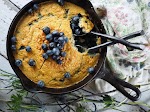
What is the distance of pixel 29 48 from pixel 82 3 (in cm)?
21

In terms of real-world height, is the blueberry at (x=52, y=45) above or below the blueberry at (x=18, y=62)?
above

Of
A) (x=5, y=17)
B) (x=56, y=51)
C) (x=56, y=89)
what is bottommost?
(x=56, y=89)

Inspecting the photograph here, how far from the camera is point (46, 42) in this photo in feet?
3.60

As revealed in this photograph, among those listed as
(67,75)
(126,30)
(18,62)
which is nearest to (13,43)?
(18,62)

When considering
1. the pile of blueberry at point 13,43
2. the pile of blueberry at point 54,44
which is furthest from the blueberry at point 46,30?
the pile of blueberry at point 13,43

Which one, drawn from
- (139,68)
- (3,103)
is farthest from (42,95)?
(139,68)

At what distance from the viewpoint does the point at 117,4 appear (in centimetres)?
132

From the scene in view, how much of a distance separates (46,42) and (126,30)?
1.11 ft

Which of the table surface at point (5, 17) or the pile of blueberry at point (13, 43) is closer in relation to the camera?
the pile of blueberry at point (13, 43)

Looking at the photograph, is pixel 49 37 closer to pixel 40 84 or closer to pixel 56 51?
pixel 56 51

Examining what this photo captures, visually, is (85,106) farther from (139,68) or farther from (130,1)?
(130,1)

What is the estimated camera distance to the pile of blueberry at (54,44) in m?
1.08

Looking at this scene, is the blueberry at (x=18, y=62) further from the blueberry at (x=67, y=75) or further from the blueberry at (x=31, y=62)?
the blueberry at (x=67, y=75)

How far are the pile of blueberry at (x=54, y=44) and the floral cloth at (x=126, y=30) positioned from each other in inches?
10.5
